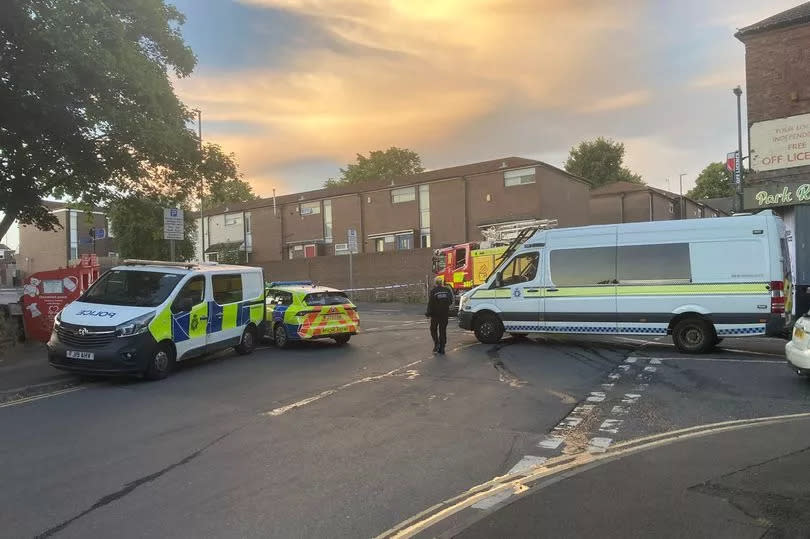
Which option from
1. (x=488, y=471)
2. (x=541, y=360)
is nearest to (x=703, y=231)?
(x=541, y=360)

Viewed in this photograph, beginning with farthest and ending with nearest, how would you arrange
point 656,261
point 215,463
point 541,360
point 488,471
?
1. point 656,261
2. point 541,360
3. point 215,463
4. point 488,471

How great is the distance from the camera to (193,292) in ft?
36.2

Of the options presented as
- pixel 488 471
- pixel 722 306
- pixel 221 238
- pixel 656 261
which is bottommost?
pixel 488 471

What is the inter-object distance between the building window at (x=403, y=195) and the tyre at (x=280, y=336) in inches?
1091

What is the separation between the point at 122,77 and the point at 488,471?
10045mm

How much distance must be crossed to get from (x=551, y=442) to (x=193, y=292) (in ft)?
24.2

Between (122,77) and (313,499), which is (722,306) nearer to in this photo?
(313,499)

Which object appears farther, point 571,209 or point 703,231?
point 571,209

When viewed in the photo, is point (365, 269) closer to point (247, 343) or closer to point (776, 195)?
point (776, 195)

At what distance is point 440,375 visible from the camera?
32.4ft

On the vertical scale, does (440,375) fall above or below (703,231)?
below

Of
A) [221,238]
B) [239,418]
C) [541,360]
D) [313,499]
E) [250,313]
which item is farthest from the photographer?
[221,238]

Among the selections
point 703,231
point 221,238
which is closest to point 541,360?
point 703,231

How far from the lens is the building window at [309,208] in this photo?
4588cm
